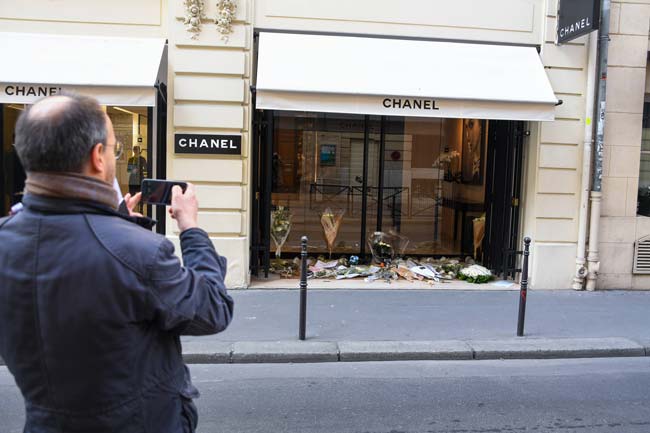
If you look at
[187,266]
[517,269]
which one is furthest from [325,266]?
[187,266]

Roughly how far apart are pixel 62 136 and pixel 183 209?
514 millimetres

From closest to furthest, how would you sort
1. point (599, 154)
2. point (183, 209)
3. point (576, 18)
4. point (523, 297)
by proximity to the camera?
point (183, 209), point (523, 297), point (576, 18), point (599, 154)

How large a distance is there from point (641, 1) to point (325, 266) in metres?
6.48

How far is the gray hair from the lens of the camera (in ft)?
5.41

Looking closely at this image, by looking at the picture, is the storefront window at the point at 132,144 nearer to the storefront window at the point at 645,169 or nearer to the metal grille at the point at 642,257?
the metal grille at the point at 642,257

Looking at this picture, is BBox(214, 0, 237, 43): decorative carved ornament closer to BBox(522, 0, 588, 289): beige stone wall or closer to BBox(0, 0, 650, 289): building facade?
BBox(0, 0, 650, 289): building facade

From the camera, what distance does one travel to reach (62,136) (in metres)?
1.66

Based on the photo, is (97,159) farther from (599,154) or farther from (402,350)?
(599,154)

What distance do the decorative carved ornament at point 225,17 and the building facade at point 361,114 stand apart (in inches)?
0.7

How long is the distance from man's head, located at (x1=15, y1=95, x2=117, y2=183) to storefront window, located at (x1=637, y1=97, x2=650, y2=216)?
32.1 ft

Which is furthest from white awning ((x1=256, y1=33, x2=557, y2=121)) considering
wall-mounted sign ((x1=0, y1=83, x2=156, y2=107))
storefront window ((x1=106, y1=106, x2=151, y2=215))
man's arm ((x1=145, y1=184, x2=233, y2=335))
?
man's arm ((x1=145, y1=184, x2=233, y2=335))

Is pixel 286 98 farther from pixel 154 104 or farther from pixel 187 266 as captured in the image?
pixel 187 266

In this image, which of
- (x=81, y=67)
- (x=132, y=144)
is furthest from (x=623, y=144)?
(x=81, y=67)

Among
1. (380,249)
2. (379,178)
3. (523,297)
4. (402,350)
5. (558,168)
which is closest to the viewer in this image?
(402,350)
